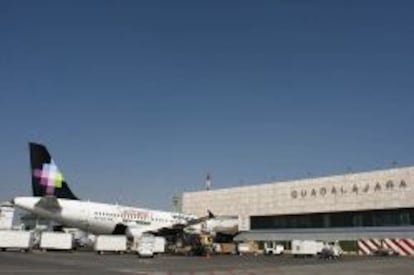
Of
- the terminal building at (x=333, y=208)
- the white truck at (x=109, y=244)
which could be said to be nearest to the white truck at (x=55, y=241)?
the white truck at (x=109, y=244)

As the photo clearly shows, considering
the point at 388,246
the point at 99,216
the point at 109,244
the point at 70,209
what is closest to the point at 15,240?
the point at 70,209

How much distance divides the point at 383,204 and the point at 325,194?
13.1 meters

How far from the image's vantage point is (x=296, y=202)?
381 ft

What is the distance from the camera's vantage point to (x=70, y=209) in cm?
7369

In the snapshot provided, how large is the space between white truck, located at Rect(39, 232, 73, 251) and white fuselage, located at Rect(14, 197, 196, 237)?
196 inches

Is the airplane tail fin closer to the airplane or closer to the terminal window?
the airplane

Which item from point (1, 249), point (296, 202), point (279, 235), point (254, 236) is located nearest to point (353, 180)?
point (296, 202)

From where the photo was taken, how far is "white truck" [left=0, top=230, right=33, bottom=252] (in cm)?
6588

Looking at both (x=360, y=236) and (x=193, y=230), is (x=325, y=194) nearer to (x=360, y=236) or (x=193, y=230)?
(x=360, y=236)

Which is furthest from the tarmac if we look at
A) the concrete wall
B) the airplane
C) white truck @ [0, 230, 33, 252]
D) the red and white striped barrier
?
the concrete wall

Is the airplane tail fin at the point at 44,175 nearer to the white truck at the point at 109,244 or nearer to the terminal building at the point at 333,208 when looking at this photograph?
the white truck at the point at 109,244

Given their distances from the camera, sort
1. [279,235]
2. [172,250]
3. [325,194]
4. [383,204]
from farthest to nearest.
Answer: [279,235] → [325,194] → [383,204] → [172,250]

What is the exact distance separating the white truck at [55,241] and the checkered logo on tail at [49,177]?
28.8ft

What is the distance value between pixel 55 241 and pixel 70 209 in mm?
6605
